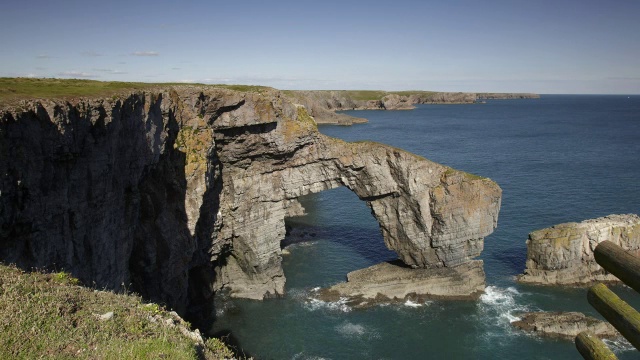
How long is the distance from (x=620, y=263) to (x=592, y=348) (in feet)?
4.14

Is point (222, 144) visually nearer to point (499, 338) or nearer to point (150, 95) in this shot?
point (150, 95)

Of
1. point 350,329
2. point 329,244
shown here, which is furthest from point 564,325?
point 329,244

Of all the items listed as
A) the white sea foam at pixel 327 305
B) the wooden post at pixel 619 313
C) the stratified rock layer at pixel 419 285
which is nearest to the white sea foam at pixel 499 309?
the stratified rock layer at pixel 419 285

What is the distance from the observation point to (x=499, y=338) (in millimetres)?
34062

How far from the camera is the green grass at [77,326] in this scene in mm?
9391

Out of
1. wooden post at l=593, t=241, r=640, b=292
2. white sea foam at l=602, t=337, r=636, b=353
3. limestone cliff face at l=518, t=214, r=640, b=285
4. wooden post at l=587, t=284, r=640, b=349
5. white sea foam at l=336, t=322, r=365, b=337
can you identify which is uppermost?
wooden post at l=593, t=241, r=640, b=292

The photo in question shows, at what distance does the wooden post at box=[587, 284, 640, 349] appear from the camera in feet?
14.8

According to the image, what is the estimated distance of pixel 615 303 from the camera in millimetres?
4836

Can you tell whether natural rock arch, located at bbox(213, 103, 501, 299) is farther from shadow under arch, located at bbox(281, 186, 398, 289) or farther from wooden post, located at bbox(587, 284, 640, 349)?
wooden post, located at bbox(587, 284, 640, 349)

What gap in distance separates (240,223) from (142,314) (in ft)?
92.5

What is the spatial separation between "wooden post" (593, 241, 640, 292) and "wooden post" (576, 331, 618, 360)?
832 mm

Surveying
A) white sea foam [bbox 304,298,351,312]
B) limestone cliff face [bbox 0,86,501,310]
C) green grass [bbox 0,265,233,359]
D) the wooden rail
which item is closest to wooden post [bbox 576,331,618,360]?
the wooden rail

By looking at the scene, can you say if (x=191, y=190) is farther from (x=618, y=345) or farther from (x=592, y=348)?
(x=618, y=345)

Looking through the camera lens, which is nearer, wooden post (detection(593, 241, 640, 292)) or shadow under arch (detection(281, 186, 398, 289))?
wooden post (detection(593, 241, 640, 292))
